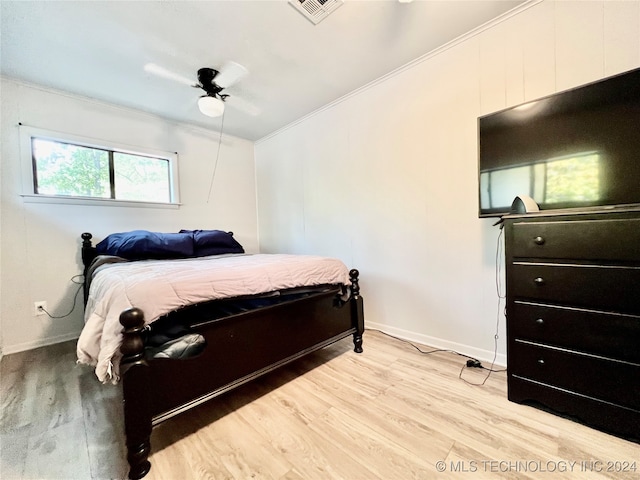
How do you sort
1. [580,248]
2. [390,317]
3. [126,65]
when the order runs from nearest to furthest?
[580,248]
[126,65]
[390,317]

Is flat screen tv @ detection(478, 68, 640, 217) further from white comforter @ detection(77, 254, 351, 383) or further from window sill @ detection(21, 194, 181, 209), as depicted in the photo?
window sill @ detection(21, 194, 181, 209)

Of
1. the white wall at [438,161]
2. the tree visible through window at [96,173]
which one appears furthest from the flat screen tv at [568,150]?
the tree visible through window at [96,173]

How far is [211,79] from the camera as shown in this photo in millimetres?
2338

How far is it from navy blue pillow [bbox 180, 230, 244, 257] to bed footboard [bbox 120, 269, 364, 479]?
5.38ft

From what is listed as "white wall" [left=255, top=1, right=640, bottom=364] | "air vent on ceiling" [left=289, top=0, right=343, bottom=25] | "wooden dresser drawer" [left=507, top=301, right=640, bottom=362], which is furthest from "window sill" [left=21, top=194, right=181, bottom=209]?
"wooden dresser drawer" [left=507, top=301, right=640, bottom=362]

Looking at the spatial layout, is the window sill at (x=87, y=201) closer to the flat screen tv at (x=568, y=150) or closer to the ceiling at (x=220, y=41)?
the ceiling at (x=220, y=41)

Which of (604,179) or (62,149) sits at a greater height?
(62,149)

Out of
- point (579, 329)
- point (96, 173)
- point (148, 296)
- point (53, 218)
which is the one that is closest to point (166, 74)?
point (96, 173)

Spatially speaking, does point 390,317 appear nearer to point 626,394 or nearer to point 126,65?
point 626,394

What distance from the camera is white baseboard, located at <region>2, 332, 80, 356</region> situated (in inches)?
89.8

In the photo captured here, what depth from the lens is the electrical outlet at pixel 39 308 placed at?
7.89ft

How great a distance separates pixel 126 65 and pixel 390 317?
3228 millimetres

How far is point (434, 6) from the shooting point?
1674 millimetres

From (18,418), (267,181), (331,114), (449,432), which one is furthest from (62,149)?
(449,432)
